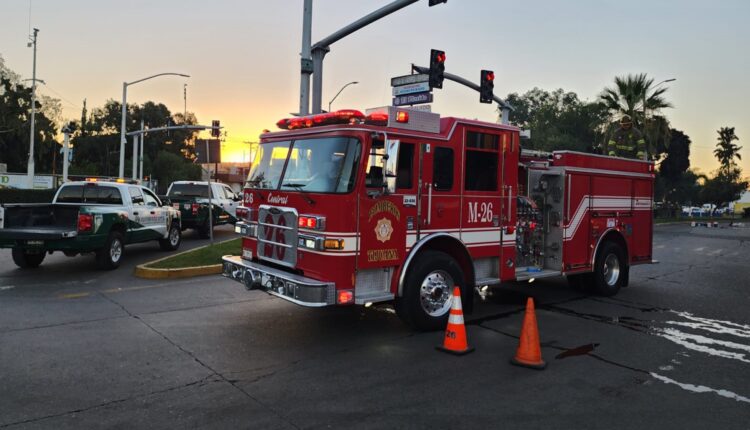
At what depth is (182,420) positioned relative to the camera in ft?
14.0

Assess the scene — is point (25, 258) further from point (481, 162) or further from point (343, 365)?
point (481, 162)

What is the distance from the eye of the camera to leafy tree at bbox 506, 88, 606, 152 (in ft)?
194

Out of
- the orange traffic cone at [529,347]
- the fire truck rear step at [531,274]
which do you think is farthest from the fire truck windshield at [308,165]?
the fire truck rear step at [531,274]

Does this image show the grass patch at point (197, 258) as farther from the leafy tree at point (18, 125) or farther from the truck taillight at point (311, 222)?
the leafy tree at point (18, 125)

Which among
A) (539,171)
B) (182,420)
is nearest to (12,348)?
(182,420)

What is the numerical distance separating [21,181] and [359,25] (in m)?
45.1

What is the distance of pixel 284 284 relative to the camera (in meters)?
6.26

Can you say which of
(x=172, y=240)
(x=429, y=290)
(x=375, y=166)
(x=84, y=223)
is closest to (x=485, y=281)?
(x=429, y=290)

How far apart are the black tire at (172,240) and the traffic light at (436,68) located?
8.38 metres

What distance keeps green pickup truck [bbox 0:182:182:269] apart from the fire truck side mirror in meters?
7.12

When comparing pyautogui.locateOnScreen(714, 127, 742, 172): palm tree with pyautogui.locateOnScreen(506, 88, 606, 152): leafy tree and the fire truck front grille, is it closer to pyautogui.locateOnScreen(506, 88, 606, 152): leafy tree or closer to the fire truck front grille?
pyautogui.locateOnScreen(506, 88, 606, 152): leafy tree

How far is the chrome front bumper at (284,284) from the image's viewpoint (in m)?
5.95

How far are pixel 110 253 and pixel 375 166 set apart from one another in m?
7.56

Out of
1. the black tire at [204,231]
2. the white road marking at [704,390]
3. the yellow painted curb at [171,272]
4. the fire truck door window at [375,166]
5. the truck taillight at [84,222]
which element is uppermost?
the fire truck door window at [375,166]
